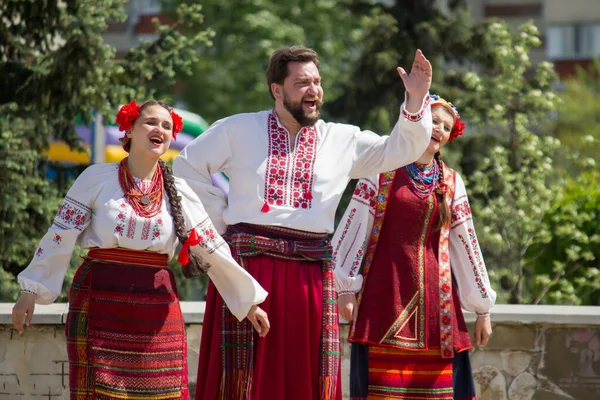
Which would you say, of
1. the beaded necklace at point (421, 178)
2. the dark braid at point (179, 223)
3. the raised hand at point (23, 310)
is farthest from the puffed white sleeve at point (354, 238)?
the raised hand at point (23, 310)

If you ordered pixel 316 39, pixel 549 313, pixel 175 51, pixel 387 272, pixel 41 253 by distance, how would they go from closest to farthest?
pixel 41 253
pixel 387 272
pixel 549 313
pixel 175 51
pixel 316 39

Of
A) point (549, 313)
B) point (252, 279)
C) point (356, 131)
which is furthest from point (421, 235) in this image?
point (549, 313)

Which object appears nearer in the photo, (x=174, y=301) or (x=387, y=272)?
(x=174, y=301)

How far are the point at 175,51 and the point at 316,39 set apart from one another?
19.8 m

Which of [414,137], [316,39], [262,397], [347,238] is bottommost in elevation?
[262,397]

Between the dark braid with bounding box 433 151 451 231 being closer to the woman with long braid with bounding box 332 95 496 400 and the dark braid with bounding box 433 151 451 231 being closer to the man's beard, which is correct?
the woman with long braid with bounding box 332 95 496 400

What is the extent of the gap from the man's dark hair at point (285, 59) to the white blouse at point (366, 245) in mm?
684

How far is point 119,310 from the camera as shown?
4.71 meters

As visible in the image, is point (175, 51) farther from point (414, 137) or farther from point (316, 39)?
point (316, 39)

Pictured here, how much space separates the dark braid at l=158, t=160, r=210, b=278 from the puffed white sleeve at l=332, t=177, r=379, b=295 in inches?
29.7

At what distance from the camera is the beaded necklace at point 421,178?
5430 millimetres

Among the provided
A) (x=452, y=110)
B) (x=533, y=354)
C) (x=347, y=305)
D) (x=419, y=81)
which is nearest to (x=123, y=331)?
(x=347, y=305)

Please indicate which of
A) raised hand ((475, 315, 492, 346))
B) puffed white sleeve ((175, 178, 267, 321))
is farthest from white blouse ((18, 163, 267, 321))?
raised hand ((475, 315, 492, 346))

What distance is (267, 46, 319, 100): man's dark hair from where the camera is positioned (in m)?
5.11
